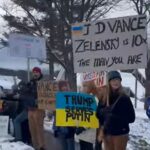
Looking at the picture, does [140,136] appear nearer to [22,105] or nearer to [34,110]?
[22,105]

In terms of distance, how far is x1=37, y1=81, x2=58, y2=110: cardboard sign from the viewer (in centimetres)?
1023

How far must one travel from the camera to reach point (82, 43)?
8.61 m

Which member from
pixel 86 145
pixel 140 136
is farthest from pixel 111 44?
pixel 140 136

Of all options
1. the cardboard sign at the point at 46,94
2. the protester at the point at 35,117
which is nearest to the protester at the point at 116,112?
the cardboard sign at the point at 46,94

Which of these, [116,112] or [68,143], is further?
[68,143]

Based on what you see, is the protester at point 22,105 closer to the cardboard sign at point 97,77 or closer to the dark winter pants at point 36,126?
the dark winter pants at point 36,126

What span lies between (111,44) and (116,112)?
1.44 m

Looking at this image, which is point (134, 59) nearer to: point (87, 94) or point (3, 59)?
point (87, 94)

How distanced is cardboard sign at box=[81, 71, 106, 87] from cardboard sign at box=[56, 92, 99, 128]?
0.70 m

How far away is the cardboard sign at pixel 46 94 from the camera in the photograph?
403 inches

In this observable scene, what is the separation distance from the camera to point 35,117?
10.5m

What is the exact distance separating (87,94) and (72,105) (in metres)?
0.37

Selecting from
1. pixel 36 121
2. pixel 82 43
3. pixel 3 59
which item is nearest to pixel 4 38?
pixel 3 59

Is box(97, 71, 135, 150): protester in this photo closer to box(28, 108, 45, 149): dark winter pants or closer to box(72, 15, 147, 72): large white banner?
box(72, 15, 147, 72): large white banner
